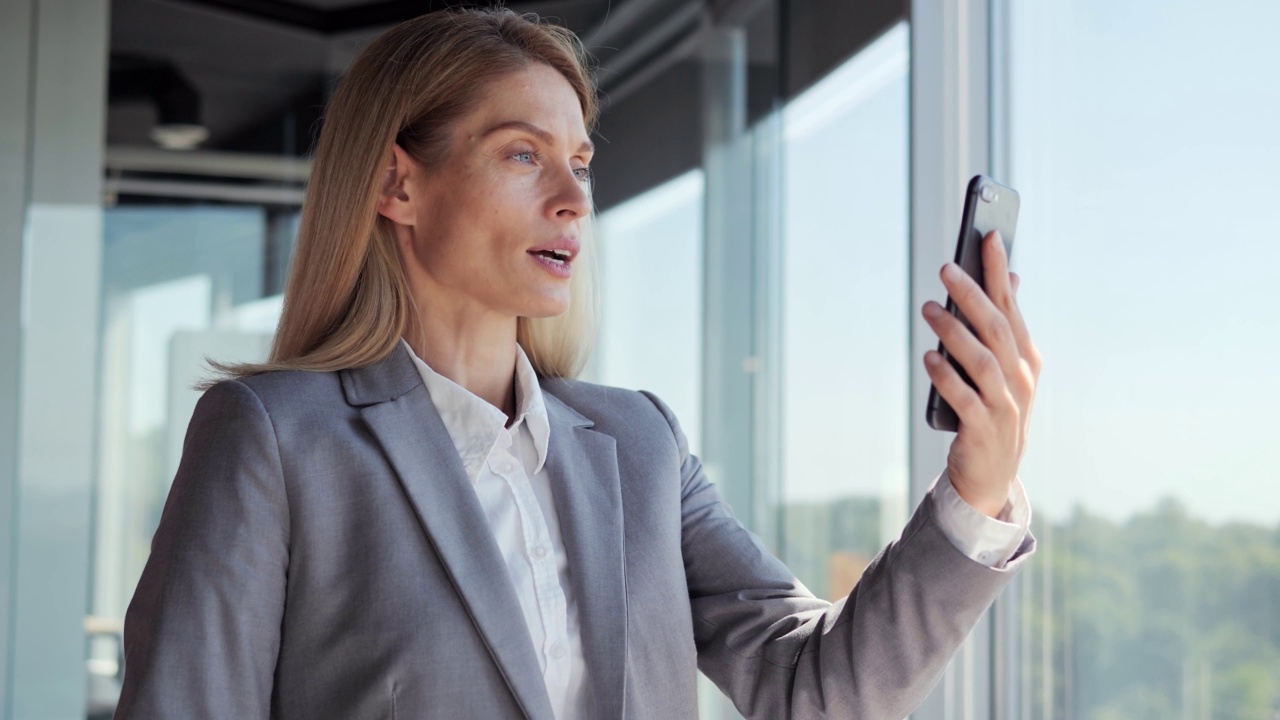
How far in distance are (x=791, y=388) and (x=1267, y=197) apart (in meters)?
1.73

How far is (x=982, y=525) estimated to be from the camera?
1.25 meters

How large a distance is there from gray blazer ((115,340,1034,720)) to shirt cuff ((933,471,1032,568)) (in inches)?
0.5

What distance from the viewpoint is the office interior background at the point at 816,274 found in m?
1.64

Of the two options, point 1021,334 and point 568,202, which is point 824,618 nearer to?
point 1021,334

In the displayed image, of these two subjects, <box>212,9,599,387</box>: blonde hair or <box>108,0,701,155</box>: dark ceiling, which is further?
<box>108,0,701,155</box>: dark ceiling

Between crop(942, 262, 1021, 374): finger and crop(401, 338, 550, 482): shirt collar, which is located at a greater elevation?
crop(942, 262, 1021, 374): finger

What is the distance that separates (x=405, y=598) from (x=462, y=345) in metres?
0.38

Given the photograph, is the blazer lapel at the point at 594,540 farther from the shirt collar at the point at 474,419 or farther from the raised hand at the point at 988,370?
the raised hand at the point at 988,370

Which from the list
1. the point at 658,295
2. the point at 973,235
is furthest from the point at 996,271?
the point at 658,295

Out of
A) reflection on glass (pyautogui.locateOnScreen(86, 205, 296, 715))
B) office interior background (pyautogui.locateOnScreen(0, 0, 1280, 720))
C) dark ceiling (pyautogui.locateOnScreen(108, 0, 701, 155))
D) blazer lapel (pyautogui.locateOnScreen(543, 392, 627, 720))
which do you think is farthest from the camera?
dark ceiling (pyautogui.locateOnScreen(108, 0, 701, 155))

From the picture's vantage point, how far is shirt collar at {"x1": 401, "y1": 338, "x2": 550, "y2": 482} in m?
1.48

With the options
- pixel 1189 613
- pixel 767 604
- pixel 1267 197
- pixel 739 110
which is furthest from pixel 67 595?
pixel 1267 197

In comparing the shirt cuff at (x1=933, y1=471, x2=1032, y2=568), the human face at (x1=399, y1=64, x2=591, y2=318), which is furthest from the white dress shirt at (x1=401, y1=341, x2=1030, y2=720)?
the human face at (x1=399, y1=64, x2=591, y2=318)

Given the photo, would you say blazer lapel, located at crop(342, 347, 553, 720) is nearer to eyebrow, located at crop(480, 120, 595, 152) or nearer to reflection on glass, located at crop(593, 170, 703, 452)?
eyebrow, located at crop(480, 120, 595, 152)
